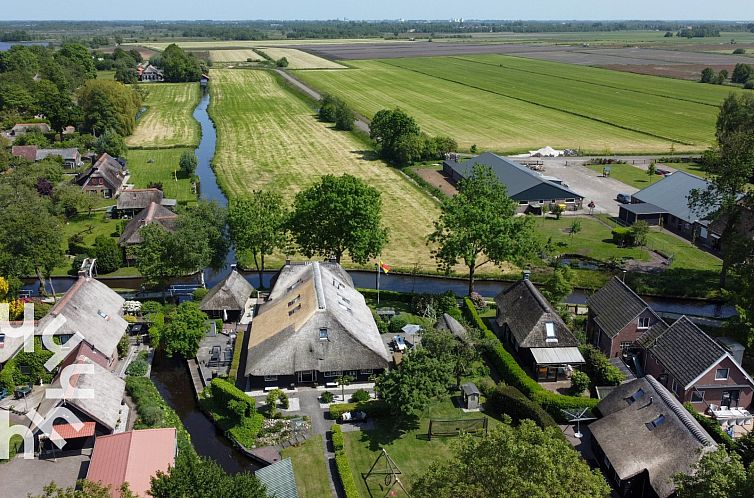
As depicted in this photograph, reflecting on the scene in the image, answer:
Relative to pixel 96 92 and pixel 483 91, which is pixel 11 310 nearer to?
pixel 96 92

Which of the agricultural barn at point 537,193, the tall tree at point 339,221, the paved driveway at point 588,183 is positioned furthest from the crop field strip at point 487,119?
the tall tree at point 339,221

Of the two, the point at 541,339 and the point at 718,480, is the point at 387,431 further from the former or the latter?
the point at 718,480

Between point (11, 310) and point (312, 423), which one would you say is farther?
point (11, 310)

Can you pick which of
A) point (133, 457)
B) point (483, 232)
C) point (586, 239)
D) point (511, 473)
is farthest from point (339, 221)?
point (511, 473)

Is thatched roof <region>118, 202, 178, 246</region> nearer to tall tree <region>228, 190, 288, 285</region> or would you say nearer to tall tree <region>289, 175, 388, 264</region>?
tall tree <region>228, 190, 288, 285</region>

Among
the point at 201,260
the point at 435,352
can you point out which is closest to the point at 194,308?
the point at 201,260

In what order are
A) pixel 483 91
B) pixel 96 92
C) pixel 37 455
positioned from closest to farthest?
pixel 37 455 < pixel 96 92 < pixel 483 91

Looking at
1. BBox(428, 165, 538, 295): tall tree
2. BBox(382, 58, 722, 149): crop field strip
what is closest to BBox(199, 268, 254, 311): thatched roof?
BBox(428, 165, 538, 295): tall tree

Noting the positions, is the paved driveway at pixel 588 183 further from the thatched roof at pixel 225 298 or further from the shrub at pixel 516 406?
the thatched roof at pixel 225 298

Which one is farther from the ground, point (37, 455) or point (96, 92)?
point (96, 92)
